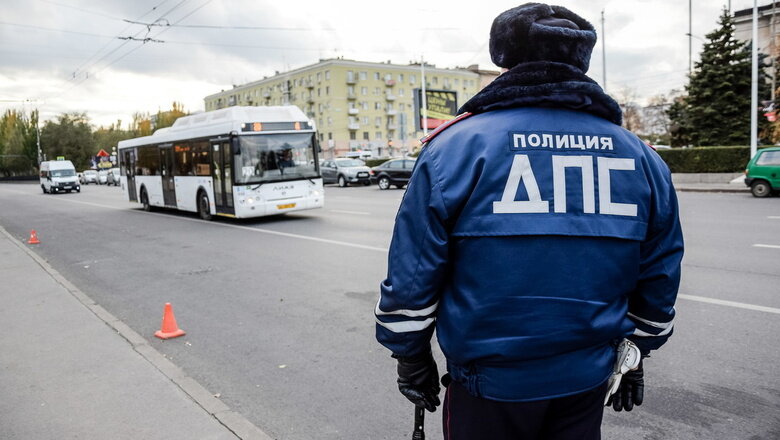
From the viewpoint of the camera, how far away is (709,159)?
973 inches

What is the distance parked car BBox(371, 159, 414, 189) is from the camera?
2820 cm

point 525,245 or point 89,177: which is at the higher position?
point 525,245

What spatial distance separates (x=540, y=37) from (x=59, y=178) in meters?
45.9

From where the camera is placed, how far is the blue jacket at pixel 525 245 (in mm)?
1707

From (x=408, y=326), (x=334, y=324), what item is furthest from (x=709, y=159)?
(x=408, y=326)

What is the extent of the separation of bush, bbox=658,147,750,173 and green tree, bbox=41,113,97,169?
84935 mm

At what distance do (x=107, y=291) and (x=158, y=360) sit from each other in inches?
148

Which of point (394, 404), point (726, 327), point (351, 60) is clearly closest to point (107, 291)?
point (394, 404)

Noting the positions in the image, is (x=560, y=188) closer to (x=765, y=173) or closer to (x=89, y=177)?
(x=765, y=173)

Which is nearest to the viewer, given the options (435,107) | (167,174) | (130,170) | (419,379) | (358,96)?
(419,379)

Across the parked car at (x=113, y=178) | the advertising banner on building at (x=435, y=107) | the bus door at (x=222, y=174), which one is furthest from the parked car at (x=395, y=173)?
the parked car at (x=113, y=178)

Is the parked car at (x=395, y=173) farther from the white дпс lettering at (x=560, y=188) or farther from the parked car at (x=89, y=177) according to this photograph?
the parked car at (x=89, y=177)

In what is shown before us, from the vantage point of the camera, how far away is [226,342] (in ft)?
17.9

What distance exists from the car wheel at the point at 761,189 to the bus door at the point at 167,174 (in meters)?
18.5
